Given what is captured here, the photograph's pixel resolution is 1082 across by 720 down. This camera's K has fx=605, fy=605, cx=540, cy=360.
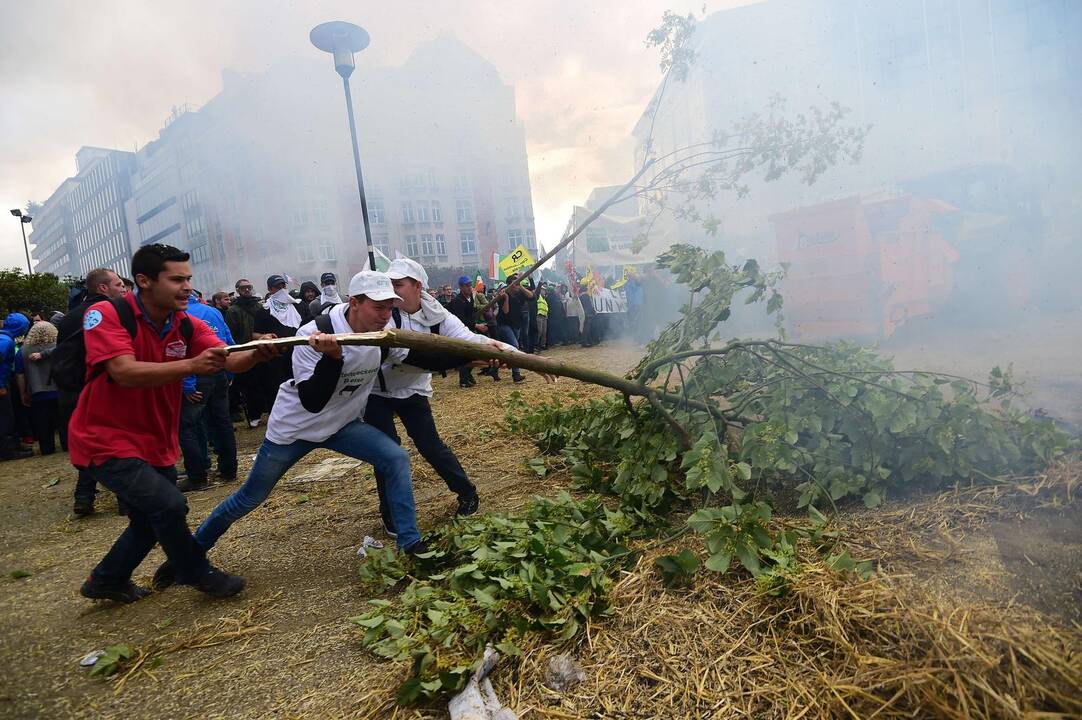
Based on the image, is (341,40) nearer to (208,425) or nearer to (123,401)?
(208,425)

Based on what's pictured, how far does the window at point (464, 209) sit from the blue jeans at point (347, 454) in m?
6.95

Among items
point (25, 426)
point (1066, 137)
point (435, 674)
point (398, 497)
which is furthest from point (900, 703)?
point (25, 426)

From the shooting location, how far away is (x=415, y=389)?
3215 millimetres

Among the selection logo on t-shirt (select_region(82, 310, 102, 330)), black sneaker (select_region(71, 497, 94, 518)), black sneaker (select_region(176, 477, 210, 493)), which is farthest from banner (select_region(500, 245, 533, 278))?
logo on t-shirt (select_region(82, 310, 102, 330))

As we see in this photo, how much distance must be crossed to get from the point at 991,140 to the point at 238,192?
29.9 feet

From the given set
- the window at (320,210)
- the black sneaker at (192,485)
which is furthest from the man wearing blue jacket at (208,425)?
the window at (320,210)

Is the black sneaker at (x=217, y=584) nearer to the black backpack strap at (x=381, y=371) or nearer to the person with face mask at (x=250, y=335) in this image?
the black backpack strap at (x=381, y=371)

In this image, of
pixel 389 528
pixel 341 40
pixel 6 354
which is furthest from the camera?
pixel 6 354

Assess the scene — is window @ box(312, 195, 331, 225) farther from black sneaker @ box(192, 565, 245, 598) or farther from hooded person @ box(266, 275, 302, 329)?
black sneaker @ box(192, 565, 245, 598)

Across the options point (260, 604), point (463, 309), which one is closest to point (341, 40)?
point (463, 309)

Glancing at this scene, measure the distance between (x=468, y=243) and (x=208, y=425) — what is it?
8883 mm

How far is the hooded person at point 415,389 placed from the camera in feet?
9.82

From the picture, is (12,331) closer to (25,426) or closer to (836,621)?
(25,426)

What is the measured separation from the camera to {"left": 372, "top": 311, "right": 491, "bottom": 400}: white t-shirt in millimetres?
3041
